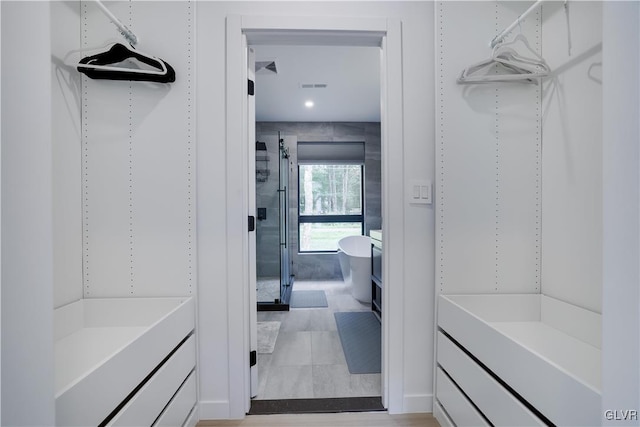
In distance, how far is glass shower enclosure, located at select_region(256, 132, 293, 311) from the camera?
126 inches

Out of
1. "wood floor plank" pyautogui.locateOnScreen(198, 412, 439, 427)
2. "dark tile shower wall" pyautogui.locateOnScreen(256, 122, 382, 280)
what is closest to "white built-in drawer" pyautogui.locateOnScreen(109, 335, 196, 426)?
"wood floor plank" pyautogui.locateOnScreen(198, 412, 439, 427)

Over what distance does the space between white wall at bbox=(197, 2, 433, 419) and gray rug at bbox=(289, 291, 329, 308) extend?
185cm

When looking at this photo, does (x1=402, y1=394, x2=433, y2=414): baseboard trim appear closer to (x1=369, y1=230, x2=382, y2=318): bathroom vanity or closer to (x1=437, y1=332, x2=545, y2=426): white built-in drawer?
(x1=437, y1=332, x2=545, y2=426): white built-in drawer

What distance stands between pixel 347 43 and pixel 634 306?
1.63 metres

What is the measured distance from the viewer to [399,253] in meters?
1.56

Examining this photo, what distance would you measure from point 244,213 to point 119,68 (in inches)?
35.5

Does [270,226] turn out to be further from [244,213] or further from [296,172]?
[244,213]

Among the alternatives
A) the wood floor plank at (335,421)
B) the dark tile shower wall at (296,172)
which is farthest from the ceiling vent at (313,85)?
the wood floor plank at (335,421)

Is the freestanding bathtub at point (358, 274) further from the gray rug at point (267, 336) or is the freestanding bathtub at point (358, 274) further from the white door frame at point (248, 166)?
the white door frame at point (248, 166)

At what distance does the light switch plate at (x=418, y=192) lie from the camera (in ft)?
5.08

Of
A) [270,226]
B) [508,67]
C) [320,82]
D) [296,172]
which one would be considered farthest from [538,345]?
[296,172]

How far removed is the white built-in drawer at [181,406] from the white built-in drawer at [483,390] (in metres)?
1.31

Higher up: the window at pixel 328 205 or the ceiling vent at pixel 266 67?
the ceiling vent at pixel 266 67

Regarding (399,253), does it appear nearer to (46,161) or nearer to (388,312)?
(388,312)
